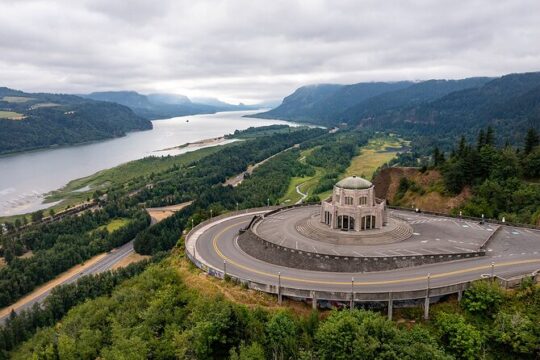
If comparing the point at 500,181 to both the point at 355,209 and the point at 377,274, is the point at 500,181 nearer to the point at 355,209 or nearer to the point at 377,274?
the point at 355,209

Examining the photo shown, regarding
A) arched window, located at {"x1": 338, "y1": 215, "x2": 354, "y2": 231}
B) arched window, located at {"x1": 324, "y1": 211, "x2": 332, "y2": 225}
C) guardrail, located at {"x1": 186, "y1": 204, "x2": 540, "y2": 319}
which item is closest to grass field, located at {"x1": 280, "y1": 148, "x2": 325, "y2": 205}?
arched window, located at {"x1": 324, "y1": 211, "x2": 332, "y2": 225}

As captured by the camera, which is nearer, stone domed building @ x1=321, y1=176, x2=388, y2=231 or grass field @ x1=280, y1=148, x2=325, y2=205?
stone domed building @ x1=321, y1=176, x2=388, y2=231

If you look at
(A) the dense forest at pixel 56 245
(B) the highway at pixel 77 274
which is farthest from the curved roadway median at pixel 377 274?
(A) the dense forest at pixel 56 245

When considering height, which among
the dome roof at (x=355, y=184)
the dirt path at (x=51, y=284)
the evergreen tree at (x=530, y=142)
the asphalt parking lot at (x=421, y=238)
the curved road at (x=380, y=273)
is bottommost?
the dirt path at (x=51, y=284)

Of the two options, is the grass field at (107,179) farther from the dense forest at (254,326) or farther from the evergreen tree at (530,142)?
the evergreen tree at (530,142)

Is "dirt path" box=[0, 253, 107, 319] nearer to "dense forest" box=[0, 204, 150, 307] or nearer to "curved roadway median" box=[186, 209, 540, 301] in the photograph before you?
"dense forest" box=[0, 204, 150, 307]
